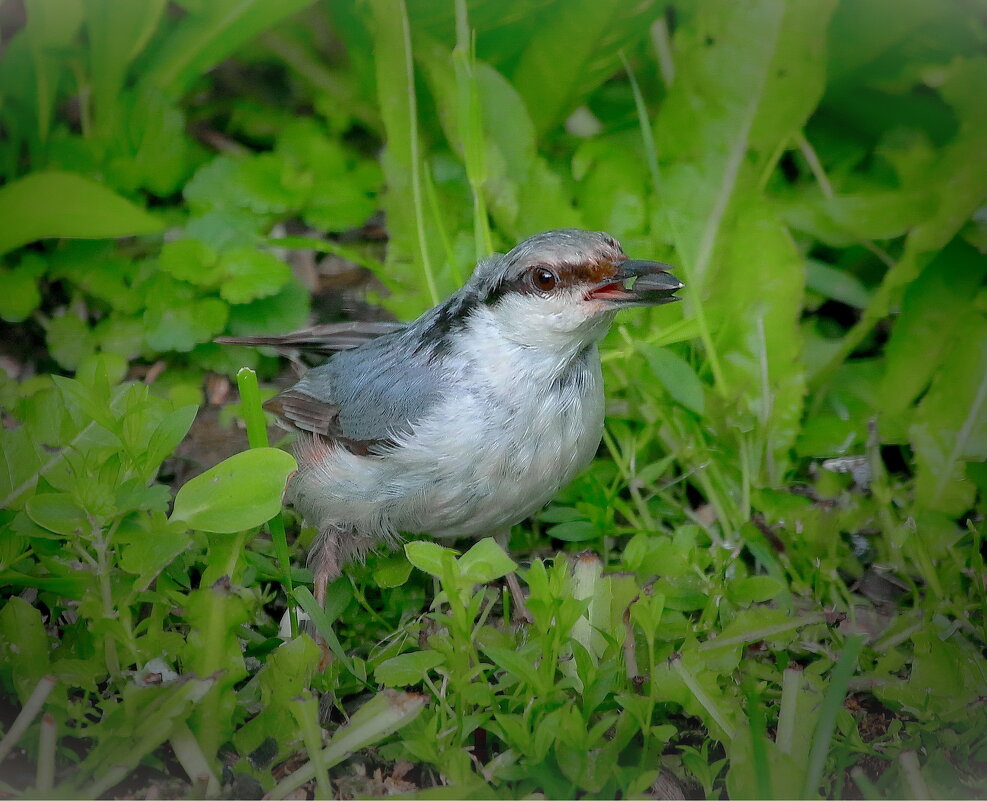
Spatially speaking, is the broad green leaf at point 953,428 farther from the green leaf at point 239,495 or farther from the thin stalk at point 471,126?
the green leaf at point 239,495

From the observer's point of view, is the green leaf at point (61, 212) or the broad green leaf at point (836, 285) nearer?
the green leaf at point (61, 212)

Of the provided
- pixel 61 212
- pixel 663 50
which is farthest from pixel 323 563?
pixel 663 50

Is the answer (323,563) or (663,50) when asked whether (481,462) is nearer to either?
(323,563)

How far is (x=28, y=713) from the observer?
8.52ft

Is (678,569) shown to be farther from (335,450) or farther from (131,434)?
(131,434)

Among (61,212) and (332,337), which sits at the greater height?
(61,212)

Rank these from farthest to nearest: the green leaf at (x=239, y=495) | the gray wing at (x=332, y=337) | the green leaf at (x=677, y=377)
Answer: the gray wing at (x=332, y=337) → the green leaf at (x=677, y=377) → the green leaf at (x=239, y=495)

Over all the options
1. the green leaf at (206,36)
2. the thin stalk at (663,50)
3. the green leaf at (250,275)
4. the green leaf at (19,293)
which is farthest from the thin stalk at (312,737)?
the thin stalk at (663,50)

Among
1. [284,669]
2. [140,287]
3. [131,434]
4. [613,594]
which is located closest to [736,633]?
[613,594]

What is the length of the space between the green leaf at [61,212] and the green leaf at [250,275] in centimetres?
36

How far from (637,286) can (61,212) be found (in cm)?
253

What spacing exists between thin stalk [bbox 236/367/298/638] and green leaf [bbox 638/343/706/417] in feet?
4.92

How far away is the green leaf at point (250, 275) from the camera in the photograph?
4.44m

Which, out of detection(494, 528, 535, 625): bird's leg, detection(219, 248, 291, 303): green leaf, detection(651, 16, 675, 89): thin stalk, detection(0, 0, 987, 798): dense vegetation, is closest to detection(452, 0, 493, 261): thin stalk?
detection(0, 0, 987, 798): dense vegetation
